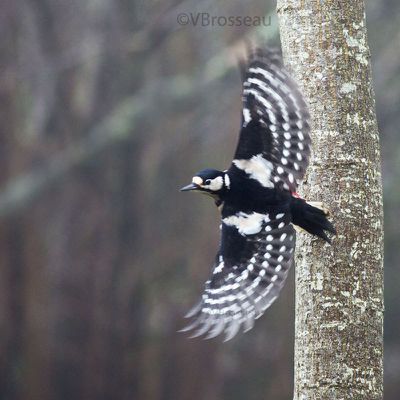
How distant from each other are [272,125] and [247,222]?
52 centimetres

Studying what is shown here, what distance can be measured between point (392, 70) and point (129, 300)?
4511 millimetres

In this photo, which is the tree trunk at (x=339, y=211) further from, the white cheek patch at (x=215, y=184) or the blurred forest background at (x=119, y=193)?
the blurred forest background at (x=119, y=193)

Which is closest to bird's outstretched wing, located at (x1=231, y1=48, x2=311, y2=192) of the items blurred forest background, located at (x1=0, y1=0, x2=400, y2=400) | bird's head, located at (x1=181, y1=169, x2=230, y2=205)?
bird's head, located at (x1=181, y1=169, x2=230, y2=205)

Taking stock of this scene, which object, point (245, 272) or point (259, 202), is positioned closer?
point (259, 202)

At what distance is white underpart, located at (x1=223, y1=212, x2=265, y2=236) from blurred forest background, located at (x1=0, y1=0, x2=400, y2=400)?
663 cm

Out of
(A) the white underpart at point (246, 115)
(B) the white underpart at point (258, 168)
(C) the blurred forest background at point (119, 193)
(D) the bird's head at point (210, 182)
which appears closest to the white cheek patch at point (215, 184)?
(D) the bird's head at point (210, 182)

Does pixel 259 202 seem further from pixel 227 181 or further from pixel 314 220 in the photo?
pixel 314 220

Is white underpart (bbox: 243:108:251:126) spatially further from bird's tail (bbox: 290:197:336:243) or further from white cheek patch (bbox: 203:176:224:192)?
bird's tail (bbox: 290:197:336:243)

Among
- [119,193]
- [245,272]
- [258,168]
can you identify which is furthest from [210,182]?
[119,193]

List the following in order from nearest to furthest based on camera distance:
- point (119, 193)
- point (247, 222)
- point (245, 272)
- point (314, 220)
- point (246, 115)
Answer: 1. point (314, 220)
2. point (246, 115)
3. point (247, 222)
4. point (245, 272)
5. point (119, 193)

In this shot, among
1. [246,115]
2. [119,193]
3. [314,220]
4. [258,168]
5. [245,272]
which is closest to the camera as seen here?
[314,220]

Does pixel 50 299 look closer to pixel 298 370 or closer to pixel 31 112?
pixel 31 112

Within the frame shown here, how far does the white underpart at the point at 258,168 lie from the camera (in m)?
4.38

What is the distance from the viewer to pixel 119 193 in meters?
13.5
